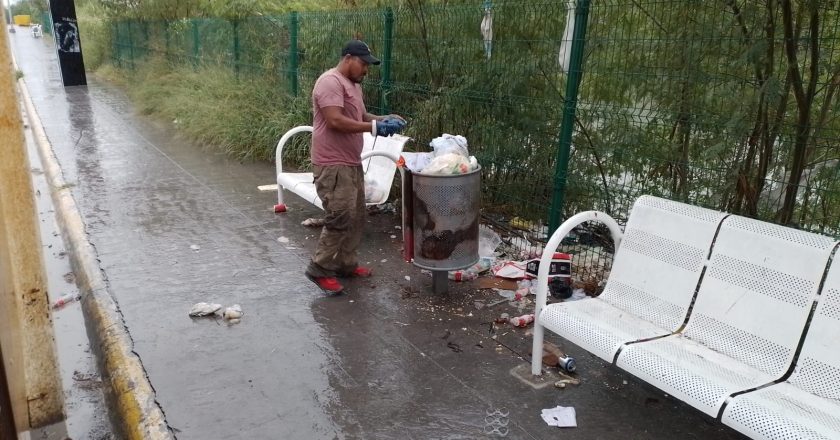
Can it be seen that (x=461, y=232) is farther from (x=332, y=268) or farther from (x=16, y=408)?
(x=16, y=408)

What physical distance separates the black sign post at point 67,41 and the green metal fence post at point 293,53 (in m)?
13.9

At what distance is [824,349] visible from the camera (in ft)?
8.79

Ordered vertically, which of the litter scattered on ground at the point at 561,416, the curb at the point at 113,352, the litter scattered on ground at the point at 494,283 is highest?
the litter scattered on ground at the point at 561,416

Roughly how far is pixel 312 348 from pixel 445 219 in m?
1.26

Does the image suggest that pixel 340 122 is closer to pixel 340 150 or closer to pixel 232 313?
pixel 340 150

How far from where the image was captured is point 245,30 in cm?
1127

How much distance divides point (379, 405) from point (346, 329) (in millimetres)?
936

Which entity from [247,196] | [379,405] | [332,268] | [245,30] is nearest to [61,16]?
[245,30]

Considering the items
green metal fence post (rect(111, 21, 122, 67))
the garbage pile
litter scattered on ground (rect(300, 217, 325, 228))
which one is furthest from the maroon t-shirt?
green metal fence post (rect(111, 21, 122, 67))

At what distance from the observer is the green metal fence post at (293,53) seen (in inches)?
368

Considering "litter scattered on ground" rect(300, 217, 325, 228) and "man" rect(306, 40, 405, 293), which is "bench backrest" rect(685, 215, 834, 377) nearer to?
"man" rect(306, 40, 405, 293)

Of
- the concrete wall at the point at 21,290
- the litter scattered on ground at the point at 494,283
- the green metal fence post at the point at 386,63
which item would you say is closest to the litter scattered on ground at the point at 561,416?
the litter scattered on ground at the point at 494,283

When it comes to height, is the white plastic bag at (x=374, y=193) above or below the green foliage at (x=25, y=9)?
below

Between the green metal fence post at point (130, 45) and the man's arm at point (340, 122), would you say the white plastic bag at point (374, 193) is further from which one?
the green metal fence post at point (130, 45)
